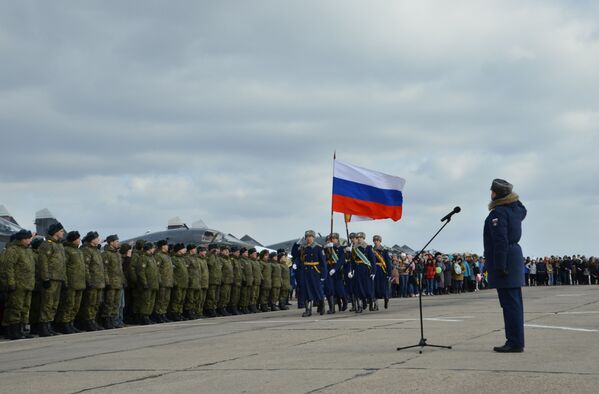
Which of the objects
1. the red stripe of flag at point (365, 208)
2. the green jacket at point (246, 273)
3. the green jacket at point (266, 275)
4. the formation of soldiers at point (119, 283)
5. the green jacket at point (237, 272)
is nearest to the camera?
the formation of soldiers at point (119, 283)

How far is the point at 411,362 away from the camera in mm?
8641

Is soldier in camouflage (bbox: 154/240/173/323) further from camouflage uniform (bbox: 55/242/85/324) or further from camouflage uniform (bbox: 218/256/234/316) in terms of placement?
camouflage uniform (bbox: 55/242/85/324)

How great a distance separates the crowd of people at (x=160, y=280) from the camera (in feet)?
52.4

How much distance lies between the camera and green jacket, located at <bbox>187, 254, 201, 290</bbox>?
2161cm

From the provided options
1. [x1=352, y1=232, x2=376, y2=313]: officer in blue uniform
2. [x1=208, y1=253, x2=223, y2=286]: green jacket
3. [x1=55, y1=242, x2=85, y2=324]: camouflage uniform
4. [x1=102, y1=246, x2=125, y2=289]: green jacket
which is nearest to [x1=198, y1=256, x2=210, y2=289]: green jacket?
[x1=208, y1=253, x2=223, y2=286]: green jacket

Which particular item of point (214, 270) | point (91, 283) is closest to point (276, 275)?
point (214, 270)

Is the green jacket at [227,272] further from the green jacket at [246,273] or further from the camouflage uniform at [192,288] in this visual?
the camouflage uniform at [192,288]

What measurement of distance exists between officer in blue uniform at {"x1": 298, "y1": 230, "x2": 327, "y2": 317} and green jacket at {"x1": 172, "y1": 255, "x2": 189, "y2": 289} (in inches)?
124

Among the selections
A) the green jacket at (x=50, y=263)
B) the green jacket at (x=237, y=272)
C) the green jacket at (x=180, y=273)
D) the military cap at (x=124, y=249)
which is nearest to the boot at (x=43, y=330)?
the green jacket at (x=50, y=263)

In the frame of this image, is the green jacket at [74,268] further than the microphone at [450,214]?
Yes

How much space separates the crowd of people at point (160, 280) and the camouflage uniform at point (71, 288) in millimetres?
20

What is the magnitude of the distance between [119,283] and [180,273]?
9.87ft

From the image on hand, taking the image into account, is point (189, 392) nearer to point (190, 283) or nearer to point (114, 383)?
point (114, 383)

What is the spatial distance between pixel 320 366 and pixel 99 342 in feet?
19.4
